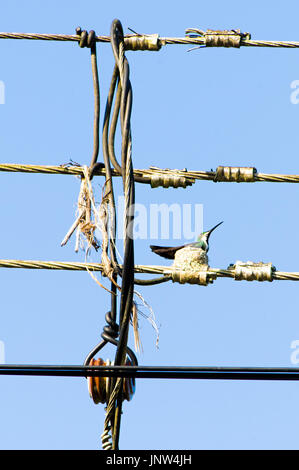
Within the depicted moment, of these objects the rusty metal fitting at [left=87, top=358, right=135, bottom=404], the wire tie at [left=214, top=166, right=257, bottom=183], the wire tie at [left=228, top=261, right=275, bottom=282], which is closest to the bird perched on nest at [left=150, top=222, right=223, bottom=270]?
the wire tie at [left=228, top=261, right=275, bottom=282]

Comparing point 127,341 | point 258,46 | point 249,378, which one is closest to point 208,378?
point 249,378

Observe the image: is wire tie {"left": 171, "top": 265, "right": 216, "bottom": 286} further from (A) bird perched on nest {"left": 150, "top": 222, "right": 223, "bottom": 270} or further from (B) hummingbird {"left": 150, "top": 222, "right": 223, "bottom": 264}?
(B) hummingbird {"left": 150, "top": 222, "right": 223, "bottom": 264}

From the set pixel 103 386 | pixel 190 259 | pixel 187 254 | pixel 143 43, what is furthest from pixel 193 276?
pixel 143 43

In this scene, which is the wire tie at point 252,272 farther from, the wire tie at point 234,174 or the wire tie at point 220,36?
the wire tie at point 220,36

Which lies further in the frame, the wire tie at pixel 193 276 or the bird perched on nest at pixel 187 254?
the bird perched on nest at pixel 187 254

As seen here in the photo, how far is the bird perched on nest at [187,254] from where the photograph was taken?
28.8 feet

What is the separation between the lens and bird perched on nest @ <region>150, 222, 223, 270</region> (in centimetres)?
878

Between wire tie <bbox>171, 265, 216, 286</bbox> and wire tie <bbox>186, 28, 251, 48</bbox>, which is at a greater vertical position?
wire tie <bbox>186, 28, 251, 48</bbox>

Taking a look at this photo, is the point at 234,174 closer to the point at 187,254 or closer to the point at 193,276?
the point at 187,254

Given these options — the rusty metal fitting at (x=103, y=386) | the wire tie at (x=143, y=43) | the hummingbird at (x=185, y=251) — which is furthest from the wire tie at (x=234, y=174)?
the rusty metal fitting at (x=103, y=386)

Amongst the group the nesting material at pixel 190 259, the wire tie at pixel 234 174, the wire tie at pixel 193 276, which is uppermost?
the wire tie at pixel 234 174

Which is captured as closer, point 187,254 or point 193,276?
point 193,276

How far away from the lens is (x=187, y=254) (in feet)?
29.4
